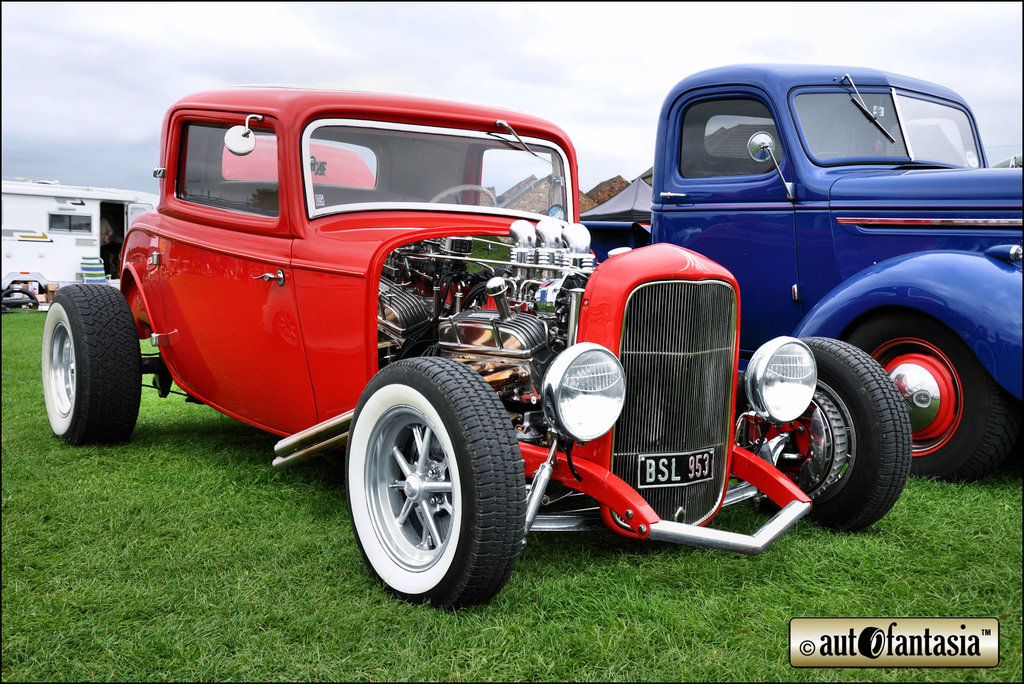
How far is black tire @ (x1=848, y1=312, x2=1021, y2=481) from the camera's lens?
3.71 metres

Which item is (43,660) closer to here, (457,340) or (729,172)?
(457,340)

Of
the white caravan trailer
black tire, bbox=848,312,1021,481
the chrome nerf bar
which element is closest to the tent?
black tire, bbox=848,312,1021,481

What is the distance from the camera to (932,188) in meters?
4.34

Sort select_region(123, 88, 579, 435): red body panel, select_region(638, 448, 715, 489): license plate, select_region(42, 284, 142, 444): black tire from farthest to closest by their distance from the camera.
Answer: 1. select_region(42, 284, 142, 444): black tire
2. select_region(123, 88, 579, 435): red body panel
3. select_region(638, 448, 715, 489): license plate

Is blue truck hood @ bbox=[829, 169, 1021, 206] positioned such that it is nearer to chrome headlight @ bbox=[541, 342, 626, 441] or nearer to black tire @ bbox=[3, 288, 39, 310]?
chrome headlight @ bbox=[541, 342, 626, 441]

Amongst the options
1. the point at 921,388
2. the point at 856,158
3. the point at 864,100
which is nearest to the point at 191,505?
the point at 921,388

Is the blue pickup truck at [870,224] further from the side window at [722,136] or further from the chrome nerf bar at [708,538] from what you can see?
the chrome nerf bar at [708,538]

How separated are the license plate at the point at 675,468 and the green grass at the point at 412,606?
0.98 feet

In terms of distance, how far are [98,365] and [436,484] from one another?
262cm

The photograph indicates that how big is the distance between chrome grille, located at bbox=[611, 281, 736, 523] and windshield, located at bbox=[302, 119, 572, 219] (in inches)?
55.7

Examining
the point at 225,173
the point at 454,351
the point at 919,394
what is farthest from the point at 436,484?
the point at 919,394

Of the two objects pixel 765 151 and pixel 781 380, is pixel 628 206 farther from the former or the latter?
pixel 781 380

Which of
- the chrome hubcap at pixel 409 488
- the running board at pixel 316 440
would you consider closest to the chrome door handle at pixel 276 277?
the running board at pixel 316 440

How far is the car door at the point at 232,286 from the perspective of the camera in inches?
141
